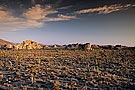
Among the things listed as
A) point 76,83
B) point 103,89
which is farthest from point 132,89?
point 76,83

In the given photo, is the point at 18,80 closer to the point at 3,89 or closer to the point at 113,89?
the point at 3,89

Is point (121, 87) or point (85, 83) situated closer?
point (121, 87)

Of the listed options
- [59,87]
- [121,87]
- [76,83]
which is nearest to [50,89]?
[59,87]

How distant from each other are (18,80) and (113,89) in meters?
7.38

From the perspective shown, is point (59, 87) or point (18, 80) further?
point (18, 80)

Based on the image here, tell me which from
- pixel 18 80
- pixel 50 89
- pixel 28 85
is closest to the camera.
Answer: pixel 50 89

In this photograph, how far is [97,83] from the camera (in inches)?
404

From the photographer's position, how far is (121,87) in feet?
31.4

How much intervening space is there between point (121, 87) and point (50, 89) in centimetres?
491

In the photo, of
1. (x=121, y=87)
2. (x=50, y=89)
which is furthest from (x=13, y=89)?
(x=121, y=87)

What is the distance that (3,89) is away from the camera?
9117 millimetres

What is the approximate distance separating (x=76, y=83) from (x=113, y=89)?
269 cm

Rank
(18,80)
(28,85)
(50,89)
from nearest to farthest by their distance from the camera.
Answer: (50,89) → (28,85) → (18,80)

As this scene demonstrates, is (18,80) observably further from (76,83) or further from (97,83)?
(97,83)
